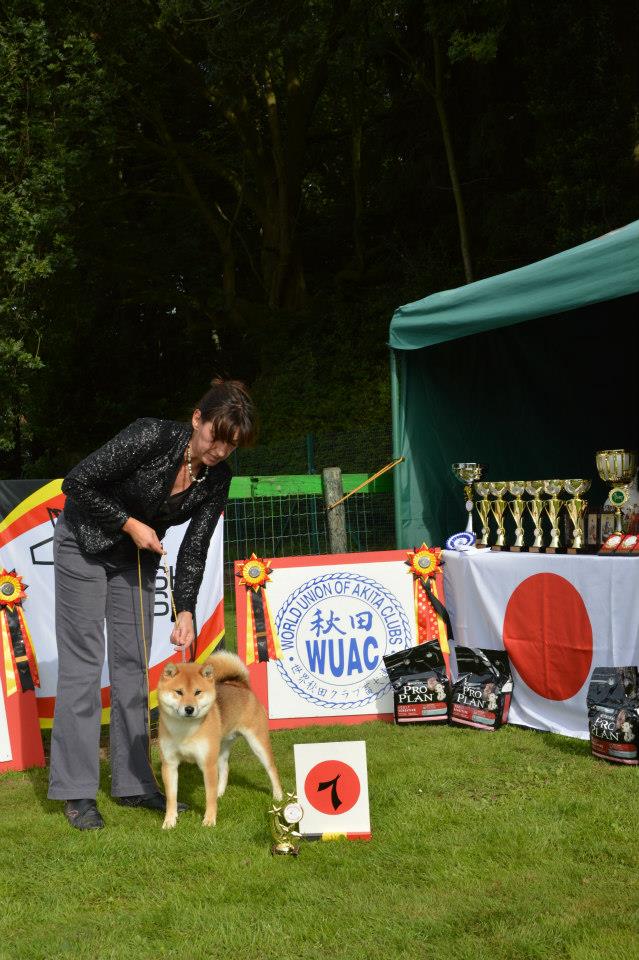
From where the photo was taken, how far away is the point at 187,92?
16922 mm

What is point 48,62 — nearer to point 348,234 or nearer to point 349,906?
point 348,234

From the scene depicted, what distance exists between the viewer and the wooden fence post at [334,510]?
5629 mm

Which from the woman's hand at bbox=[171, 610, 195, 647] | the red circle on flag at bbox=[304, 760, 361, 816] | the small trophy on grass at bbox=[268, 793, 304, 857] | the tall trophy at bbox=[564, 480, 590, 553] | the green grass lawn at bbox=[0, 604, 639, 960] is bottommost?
the green grass lawn at bbox=[0, 604, 639, 960]

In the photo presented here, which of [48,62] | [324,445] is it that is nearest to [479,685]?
[324,445]

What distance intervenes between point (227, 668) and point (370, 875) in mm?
1028

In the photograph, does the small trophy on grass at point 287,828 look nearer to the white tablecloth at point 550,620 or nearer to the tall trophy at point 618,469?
the white tablecloth at point 550,620

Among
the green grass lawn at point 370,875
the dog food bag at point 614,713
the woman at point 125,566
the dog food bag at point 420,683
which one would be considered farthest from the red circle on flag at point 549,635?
the woman at point 125,566

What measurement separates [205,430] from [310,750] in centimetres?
109

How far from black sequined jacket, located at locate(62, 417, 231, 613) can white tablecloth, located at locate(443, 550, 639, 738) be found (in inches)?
68.0

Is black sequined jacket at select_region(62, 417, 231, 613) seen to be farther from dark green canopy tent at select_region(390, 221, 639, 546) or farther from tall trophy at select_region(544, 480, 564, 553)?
dark green canopy tent at select_region(390, 221, 639, 546)

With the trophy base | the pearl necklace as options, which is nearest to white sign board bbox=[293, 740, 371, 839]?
the trophy base

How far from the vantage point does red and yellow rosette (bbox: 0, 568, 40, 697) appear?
13.4ft

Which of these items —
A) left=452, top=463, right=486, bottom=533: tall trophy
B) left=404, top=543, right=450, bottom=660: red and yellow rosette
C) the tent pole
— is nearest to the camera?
left=404, top=543, right=450, bottom=660: red and yellow rosette

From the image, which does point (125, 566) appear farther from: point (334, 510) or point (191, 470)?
point (334, 510)
